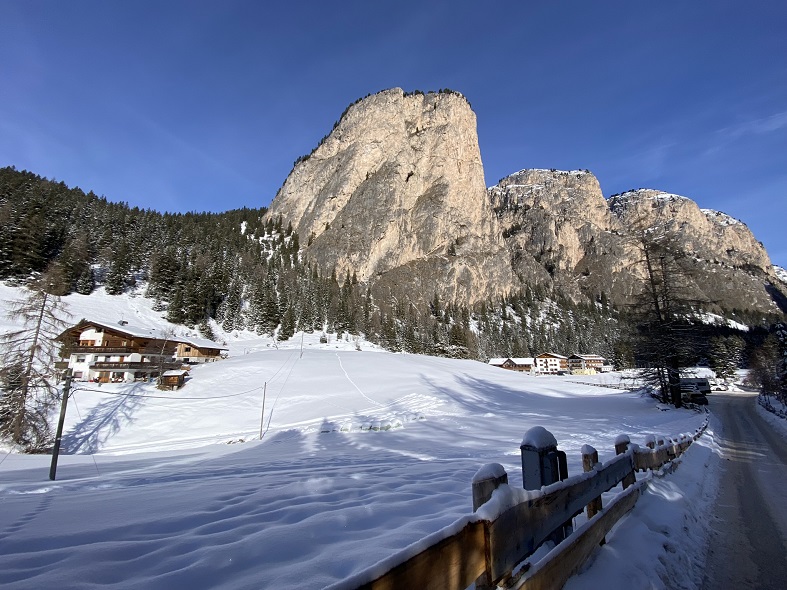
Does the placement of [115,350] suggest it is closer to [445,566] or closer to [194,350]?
[194,350]

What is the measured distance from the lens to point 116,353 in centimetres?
4431

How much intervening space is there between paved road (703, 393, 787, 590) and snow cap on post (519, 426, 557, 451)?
267 cm

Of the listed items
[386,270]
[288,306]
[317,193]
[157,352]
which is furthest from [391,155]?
[157,352]

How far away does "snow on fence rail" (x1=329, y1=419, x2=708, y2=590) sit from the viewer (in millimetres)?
1358

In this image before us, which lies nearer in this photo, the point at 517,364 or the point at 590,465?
the point at 590,465

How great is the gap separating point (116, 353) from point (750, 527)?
54.8 m

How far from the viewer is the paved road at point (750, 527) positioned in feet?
13.4

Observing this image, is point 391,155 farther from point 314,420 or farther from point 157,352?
point 314,420

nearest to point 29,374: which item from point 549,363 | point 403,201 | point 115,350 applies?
point 115,350

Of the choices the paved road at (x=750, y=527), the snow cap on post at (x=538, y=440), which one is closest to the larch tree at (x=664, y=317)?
the paved road at (x=750, y=527)

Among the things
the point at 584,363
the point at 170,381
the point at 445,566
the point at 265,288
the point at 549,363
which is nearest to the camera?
the point at 445,566

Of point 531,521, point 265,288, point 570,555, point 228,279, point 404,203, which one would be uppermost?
point 404,203

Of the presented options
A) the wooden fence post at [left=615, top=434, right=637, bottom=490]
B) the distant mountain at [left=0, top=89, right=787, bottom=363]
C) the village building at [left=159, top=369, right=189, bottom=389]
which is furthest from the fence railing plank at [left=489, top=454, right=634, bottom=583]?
the distant mountain at [left=0, top=89, right=787, bottom=363]

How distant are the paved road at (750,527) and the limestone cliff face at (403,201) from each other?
128 m
